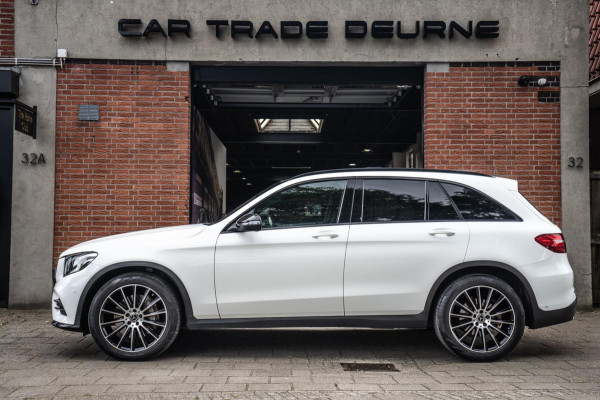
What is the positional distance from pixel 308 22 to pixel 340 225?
4603 mm

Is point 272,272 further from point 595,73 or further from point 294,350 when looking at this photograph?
point 595,73

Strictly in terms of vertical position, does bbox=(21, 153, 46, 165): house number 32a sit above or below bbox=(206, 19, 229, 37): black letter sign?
below

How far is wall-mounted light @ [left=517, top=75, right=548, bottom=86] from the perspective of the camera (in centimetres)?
972

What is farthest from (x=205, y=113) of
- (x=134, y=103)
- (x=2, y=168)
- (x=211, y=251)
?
(x=211, y=251)

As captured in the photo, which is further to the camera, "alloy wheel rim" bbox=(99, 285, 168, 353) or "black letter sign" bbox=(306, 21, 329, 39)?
"black letter sign" bbox=(306, 21, 329, 39)

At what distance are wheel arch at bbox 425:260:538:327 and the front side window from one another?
1163mm

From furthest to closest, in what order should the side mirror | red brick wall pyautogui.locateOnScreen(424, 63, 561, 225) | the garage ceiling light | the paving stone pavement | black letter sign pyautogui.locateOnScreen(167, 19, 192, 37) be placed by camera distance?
1. the garage ceiling light
2. red brick wall pyautogui.locateOnScreen(424, 63, 561, 225)
3. black letter sign pyautogui.locateOnScreen(167, 19, 192, 37)
4. the side mirror
5. the paving stone pavement

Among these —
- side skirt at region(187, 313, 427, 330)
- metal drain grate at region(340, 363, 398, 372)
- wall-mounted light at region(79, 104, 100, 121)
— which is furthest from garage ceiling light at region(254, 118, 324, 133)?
metal drain grate at region(340, 363, 398, 372)

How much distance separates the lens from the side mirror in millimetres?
5957

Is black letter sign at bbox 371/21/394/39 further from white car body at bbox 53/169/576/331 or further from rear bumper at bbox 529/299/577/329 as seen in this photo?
rear bumper at bbox 529/299/577/329

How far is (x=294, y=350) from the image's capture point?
6.59 m

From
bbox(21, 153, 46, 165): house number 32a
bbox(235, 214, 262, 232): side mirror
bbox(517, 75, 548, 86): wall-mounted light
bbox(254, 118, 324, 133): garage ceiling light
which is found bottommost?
bbox(235, 214, 262, 232): side mirror

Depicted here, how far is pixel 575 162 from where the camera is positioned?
32.0 feet

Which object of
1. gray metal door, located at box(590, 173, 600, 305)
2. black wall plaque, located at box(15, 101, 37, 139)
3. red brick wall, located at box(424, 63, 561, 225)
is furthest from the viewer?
gray metal door, located at box(590, 173, 600, 305)
